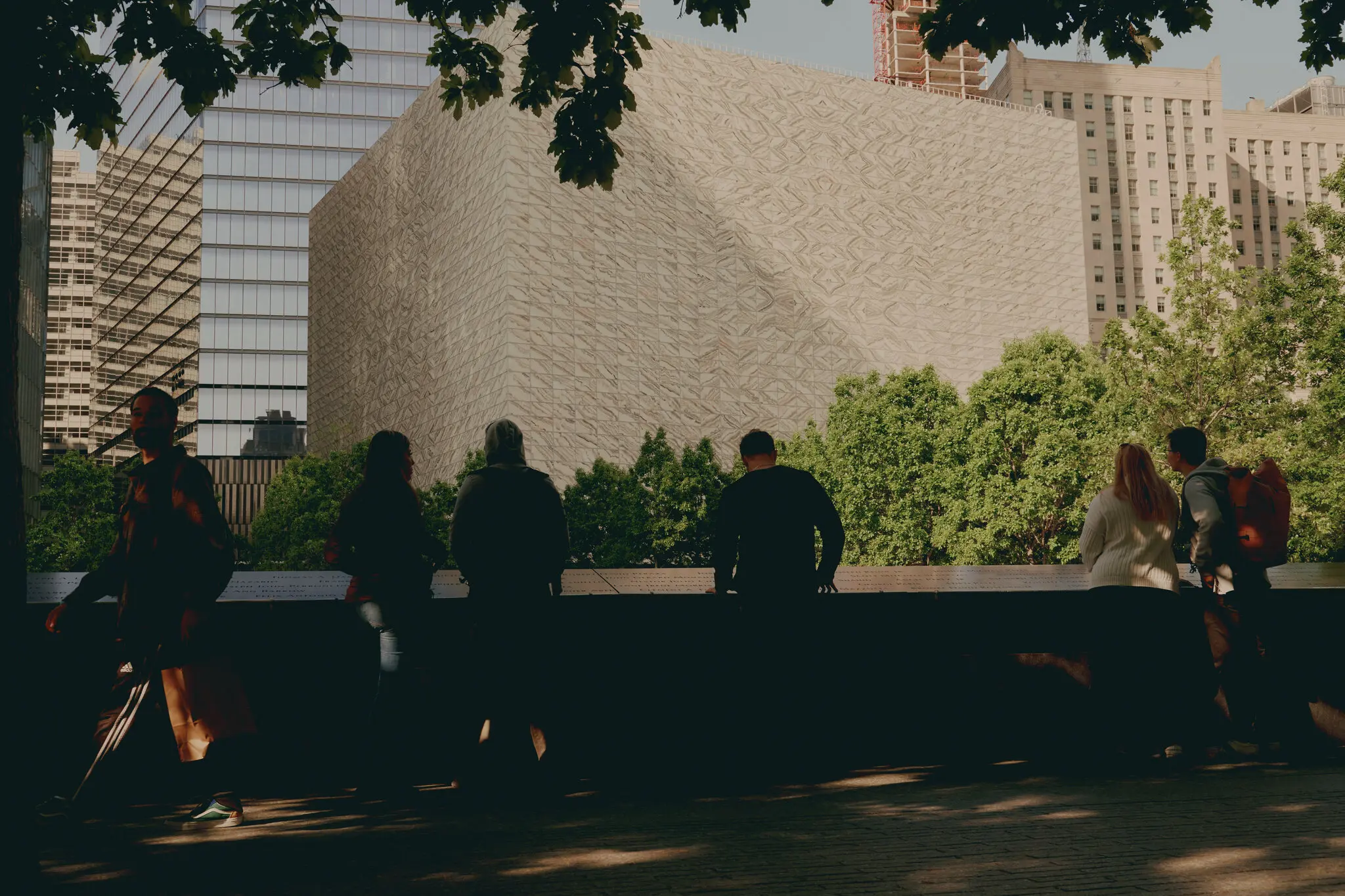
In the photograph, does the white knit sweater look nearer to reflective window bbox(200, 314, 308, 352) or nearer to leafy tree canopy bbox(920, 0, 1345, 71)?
leafy tree canopy bbox(920, 0, 1345, 71)

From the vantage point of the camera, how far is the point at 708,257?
57.6 m

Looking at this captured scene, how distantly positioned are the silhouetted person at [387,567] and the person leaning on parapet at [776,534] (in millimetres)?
1491

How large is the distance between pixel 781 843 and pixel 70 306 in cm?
14070

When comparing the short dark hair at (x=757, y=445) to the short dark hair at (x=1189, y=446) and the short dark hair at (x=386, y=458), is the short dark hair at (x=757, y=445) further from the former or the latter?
the short dark hair at (x=1189, y=446)

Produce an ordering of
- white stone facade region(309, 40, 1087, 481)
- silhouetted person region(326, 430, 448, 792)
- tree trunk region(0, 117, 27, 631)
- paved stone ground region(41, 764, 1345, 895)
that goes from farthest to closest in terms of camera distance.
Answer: white stone facade region(309, 40, 1087, 481)
silhouetted person region(326, 430, 448, 792)
paved stone ground region(41, 764, 1345, 895)
tree trunk region(0, 117, 27, 631)

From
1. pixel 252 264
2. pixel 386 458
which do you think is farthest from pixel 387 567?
pixel 252 264

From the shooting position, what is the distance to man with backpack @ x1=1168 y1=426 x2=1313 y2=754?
6.50 metres

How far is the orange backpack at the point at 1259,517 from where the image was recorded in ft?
21.3

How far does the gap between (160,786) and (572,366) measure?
48.2 m

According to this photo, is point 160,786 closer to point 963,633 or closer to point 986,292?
point 963,633

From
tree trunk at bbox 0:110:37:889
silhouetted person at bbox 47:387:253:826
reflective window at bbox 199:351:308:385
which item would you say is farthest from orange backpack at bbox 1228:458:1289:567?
reflective window at bbox 199:351:308:385

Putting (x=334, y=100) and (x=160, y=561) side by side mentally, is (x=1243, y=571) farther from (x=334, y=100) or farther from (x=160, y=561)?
(x=334, y=100)

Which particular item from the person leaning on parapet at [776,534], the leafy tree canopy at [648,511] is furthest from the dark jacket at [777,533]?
the leafy tree canopy at [648,511]

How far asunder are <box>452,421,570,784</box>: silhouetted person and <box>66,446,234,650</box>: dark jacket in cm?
117
